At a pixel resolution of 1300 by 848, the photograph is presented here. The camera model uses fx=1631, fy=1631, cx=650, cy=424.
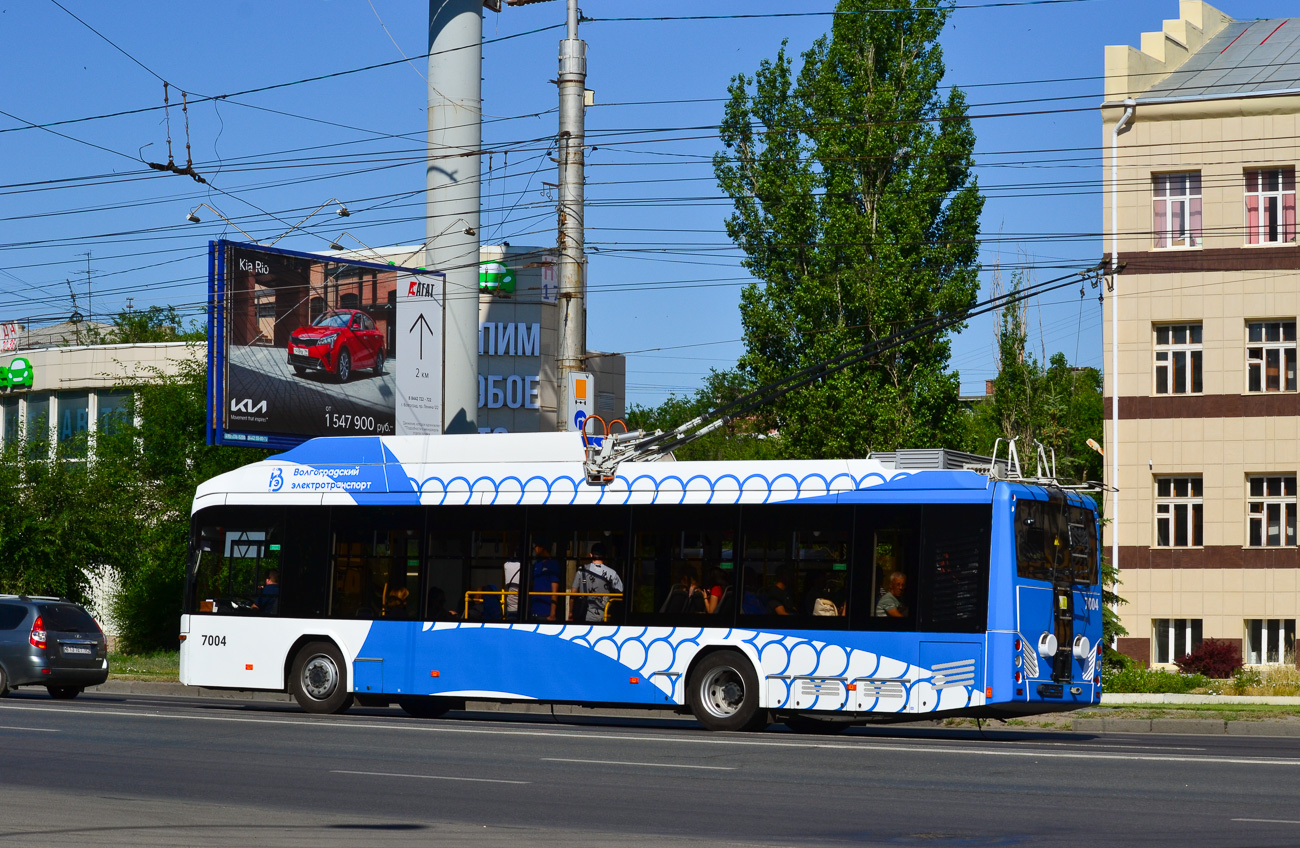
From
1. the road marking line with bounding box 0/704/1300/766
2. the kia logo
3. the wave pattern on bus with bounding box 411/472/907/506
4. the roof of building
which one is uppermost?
the roof of building

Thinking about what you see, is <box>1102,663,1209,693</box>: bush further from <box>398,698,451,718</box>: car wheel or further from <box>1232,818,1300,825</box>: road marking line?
<box>1232,818,1300,825</box>: road marking line

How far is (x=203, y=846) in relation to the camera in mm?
8719

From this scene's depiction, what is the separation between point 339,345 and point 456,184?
4645mm

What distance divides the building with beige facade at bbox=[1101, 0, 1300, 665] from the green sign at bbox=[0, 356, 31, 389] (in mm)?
31650

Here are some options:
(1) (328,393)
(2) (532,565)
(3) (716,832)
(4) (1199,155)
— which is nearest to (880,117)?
(4) (1199,155)

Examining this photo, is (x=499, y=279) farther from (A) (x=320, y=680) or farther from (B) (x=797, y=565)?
(B) (x=797, y=565)

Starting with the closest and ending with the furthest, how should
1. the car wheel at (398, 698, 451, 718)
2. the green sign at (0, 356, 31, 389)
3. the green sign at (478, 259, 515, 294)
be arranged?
1. the car wheel at (398, 698, 451, 718)
2. the green sign at (0, 356, 31, 389)
3. the green sign at (478, 259, 515, 294)

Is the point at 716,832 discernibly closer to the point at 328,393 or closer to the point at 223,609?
the point at 223,609

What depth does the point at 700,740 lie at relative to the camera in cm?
1638

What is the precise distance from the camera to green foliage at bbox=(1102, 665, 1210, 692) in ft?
88.4

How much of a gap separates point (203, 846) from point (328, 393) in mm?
26476

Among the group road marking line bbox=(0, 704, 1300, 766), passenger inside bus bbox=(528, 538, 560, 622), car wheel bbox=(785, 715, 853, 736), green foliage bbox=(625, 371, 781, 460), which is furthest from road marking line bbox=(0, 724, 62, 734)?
green foliage bbox=(625, 371, 781, 460)

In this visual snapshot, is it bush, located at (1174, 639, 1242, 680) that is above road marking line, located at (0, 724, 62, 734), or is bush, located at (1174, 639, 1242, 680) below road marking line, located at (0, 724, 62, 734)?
below

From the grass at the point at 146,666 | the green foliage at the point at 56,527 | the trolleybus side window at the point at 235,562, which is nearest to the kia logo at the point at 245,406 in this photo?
the grass at the point at 146,666
